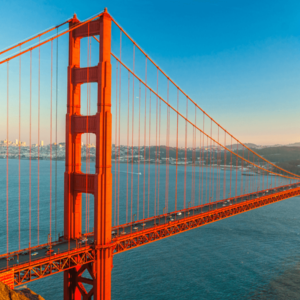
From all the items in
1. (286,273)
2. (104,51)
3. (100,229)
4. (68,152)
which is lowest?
(286,273)

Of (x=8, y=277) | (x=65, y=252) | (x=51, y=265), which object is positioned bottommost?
(x=51, y=265)

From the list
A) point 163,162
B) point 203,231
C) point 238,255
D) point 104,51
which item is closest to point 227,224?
point 203,231

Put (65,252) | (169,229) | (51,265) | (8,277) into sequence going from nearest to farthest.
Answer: (8,277) → (51,265) → (65,252) → (169,229)

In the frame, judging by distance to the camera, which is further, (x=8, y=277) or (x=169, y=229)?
(x=169, y=229)

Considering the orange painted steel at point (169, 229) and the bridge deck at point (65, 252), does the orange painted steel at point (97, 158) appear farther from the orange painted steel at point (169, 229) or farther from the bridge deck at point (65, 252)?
the orange painted steel at point (169, 229)

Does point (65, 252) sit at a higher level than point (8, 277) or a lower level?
higher

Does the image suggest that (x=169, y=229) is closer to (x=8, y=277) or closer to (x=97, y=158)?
(x=97, y=158)

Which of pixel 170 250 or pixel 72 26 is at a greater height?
pixel 72 26

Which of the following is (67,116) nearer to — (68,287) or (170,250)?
(68,287)

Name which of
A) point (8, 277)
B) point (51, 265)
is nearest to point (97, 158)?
point (51, 265)
